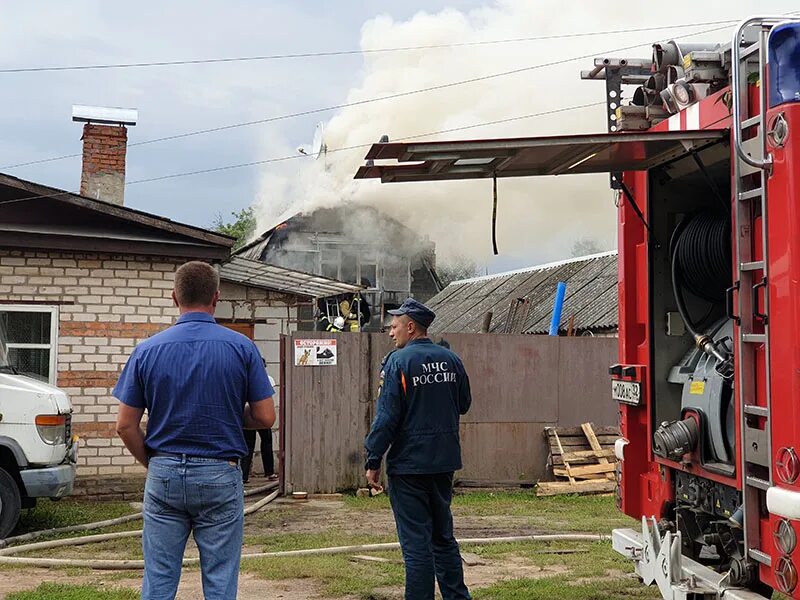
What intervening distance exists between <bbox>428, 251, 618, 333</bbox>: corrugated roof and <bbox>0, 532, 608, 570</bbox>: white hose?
955 cm

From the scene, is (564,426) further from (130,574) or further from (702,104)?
(702,104)

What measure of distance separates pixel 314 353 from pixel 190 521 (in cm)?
791

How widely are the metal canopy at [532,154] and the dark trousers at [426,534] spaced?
77.5 inches

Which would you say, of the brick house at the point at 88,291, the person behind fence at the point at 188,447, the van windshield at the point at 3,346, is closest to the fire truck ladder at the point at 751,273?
the person behind fence at the point at 188,447

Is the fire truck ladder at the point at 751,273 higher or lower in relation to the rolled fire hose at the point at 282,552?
higher

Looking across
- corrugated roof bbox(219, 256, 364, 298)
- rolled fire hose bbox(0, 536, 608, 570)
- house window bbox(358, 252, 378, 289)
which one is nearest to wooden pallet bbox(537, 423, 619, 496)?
rolled fire hose bbox(0, 536, 608, 570)

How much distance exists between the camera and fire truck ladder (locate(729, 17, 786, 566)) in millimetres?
4512

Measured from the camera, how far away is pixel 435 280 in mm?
35719

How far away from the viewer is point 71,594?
6965 mm

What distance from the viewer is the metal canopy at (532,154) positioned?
501 cm

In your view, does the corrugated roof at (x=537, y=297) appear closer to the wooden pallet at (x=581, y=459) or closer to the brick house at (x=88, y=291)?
the wooden pallet at (x=581, y=459)

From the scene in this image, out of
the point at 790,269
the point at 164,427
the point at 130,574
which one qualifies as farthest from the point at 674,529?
the point at 130,574

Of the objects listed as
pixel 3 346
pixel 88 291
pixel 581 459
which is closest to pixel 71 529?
pixel 3 346

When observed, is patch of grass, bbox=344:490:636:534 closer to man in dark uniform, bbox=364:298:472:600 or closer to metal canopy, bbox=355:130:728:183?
man in dark uniform, bbox=364:298:472:600
